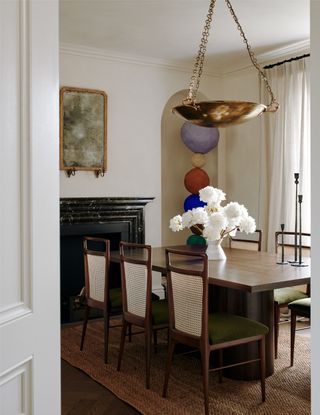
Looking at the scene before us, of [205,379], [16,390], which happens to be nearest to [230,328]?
[205,379]

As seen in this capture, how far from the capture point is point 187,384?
338cm

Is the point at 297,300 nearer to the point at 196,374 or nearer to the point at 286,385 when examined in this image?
the point at 286,385

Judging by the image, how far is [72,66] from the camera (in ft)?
17.4

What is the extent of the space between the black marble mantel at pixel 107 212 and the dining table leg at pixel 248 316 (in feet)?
6.88

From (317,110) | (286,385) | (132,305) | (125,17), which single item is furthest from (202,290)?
(125,17)

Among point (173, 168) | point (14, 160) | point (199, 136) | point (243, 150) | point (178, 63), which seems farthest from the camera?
point (173, 168)

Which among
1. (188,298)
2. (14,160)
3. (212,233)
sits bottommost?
(188,298)

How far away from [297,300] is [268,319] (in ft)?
1.21

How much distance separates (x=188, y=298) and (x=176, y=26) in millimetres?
2817

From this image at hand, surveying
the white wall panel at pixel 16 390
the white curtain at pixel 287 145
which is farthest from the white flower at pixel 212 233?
the white wall panel at pixel 16 390

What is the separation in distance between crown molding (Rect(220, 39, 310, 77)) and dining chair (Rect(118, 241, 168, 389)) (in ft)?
10.1

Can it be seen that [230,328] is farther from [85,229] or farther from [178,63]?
[178,63]

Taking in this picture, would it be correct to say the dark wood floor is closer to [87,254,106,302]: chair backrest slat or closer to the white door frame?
[87,254,106,302]: chair backrest slat

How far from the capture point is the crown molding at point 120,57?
5.27 meters
